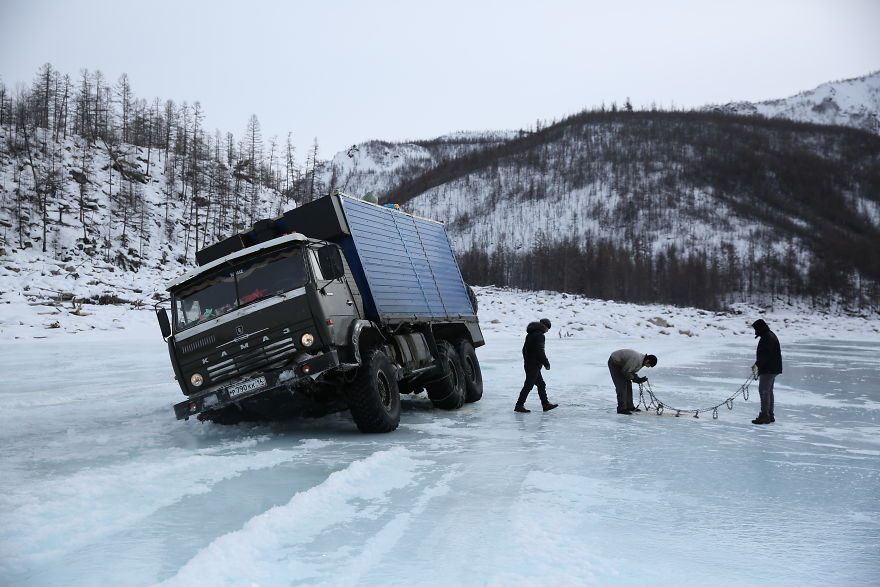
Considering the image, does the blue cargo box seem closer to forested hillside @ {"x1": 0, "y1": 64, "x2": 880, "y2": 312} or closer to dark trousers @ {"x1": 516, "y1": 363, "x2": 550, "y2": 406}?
dark trousers @ {"x1": 516, "y1": 363, "x2": 550, "y2": 406}

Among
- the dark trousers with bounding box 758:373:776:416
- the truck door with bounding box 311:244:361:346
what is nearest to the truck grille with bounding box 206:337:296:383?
the truck door with bounding box 311:244:361:346

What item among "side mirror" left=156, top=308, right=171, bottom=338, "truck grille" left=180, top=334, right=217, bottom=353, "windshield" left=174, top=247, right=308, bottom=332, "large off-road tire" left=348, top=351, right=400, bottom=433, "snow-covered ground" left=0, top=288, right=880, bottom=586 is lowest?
"snow-covered ground" left=0, top=288, right=880, bottom=586

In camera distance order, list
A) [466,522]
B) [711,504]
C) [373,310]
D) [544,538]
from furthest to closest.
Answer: [373,310] → [711,504] → [466,522] → [544,538]

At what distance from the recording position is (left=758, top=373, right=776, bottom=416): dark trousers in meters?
9.91

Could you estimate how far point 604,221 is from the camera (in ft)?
447

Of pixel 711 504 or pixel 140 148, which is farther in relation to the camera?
pixel 140 148

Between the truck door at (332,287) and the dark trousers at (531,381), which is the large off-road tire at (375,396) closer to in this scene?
the truck door at (332,287)

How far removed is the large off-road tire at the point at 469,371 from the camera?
12352 millimetres

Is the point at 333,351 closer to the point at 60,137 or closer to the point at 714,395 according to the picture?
the point at 714,395

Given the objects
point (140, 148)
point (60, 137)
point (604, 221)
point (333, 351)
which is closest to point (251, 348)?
point (333, 351)

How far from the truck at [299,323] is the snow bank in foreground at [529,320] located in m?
19.3

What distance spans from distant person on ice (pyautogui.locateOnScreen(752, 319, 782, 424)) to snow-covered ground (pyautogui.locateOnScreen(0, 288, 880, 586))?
0.36 metres

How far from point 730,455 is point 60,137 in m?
79.6

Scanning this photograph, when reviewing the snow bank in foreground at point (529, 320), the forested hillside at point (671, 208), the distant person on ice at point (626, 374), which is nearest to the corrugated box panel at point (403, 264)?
the distant person on ice at point (626, 374)
